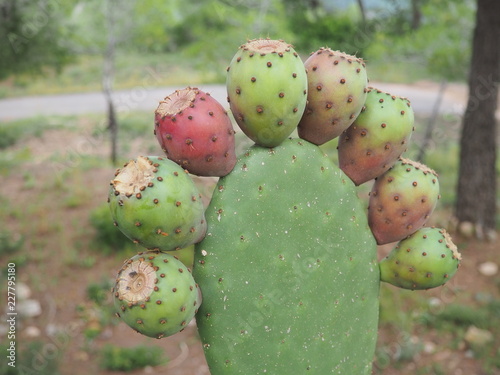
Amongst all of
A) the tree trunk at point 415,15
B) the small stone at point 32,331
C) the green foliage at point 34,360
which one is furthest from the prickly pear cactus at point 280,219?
the tree trunk at point 415,15

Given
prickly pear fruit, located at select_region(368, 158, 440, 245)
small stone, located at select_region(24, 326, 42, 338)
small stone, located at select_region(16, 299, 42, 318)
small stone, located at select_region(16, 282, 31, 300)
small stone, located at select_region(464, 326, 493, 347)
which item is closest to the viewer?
prickly pear fruit, located at select_region(368, 158, 440, 245)

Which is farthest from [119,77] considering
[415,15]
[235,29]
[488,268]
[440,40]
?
[488,268]

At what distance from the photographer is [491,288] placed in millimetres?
3752

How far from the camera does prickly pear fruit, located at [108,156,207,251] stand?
3.33ft

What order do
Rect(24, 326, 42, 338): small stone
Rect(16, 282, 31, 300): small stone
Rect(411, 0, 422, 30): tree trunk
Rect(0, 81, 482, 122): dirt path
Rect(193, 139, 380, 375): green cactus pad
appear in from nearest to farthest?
Rect(193, 139, 380, 375): green cactus pad → Rect(24, 326, 42, 338): small stone → Rect(16, 282, 31, 300): small stone → Rect(411, 0, 422, 30): tree trunk → Rect(0, 81, 482, 122): dirt path

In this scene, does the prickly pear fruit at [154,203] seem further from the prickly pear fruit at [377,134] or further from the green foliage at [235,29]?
the green foliage at [235,29]

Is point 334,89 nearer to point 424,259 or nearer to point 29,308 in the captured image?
point 424,259

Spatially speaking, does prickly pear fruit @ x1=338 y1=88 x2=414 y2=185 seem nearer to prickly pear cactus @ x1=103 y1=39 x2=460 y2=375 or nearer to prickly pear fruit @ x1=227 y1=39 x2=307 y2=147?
prickly pear cactus @ x1=103 y1=39 x2=460 y2=375

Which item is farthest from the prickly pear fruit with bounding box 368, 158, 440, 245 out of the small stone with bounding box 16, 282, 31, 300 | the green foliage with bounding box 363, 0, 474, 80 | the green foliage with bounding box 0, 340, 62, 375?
the green foliage with bounding box 363, 0, 474, 80

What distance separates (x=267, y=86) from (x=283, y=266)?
0.38 metres

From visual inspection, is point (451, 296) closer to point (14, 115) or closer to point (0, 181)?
point (0, 181)

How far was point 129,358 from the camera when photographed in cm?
313

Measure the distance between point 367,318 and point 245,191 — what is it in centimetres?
46

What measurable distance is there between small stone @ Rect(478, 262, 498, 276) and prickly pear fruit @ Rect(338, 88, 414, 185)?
9.80ft
